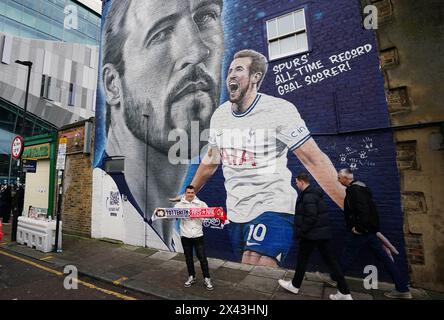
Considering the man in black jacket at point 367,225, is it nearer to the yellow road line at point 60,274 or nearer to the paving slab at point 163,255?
the yellow road line at point 60,274

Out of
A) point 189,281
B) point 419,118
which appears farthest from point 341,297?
point 419,118

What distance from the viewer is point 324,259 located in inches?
169

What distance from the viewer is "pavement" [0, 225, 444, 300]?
4.43 m

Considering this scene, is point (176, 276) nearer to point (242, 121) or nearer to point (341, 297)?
point (341, 297)

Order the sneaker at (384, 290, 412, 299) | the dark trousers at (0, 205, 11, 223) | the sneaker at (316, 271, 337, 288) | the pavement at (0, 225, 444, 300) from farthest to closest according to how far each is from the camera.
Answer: the dark trousers at (0, 205, 11, 223) < the sneaker at (316, 271, 337, 288) < the pavement at (0, 225, 444, 300) < the sneaker at (384, 290, 412, 299)

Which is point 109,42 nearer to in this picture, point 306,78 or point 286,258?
point 306,78

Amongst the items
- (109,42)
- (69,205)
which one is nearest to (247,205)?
(69,205)

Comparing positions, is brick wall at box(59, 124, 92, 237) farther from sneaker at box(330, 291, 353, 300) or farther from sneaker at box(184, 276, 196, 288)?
sneaker at box(330, 291, 353, 300)

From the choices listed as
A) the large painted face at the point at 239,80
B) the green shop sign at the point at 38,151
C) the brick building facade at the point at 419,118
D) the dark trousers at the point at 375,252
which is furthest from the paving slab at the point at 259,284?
the green shop sign at the point at 38,151

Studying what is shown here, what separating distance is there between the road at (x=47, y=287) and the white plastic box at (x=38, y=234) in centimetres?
123

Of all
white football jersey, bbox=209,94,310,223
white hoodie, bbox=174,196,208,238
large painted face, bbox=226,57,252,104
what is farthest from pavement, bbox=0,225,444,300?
large painted face, bbox=226,57,252,104

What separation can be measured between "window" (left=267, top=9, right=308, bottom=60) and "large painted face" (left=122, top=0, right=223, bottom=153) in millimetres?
1560

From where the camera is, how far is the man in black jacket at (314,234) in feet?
13.4

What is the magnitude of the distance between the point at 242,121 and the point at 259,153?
104cm
